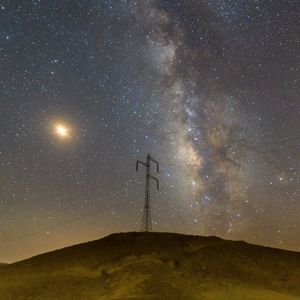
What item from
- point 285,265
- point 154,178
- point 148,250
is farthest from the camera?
point 154,178

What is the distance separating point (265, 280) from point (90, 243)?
1449 cm

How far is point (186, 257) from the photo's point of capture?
1198 inches

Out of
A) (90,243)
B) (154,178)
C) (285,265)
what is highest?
(154,178)

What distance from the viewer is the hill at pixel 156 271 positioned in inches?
974

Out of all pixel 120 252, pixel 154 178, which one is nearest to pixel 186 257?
pixel 120 252

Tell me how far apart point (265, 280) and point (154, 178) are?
22.0 meters

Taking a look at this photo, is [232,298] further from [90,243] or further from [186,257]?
[90,243]

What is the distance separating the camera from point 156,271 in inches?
1087

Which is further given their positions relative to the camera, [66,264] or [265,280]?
[66,264]

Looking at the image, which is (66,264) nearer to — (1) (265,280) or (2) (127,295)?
(2) (127,295)

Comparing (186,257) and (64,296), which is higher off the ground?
(186,257)

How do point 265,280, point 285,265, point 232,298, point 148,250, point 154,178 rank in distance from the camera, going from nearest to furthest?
1. point 232,298
2. point 265,280
3. point 285,265
4. point 148,250
5. point 154,178

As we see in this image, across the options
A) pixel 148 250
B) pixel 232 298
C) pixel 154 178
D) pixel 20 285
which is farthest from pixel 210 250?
pixel 154 178

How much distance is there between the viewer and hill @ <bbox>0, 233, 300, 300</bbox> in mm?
24750
